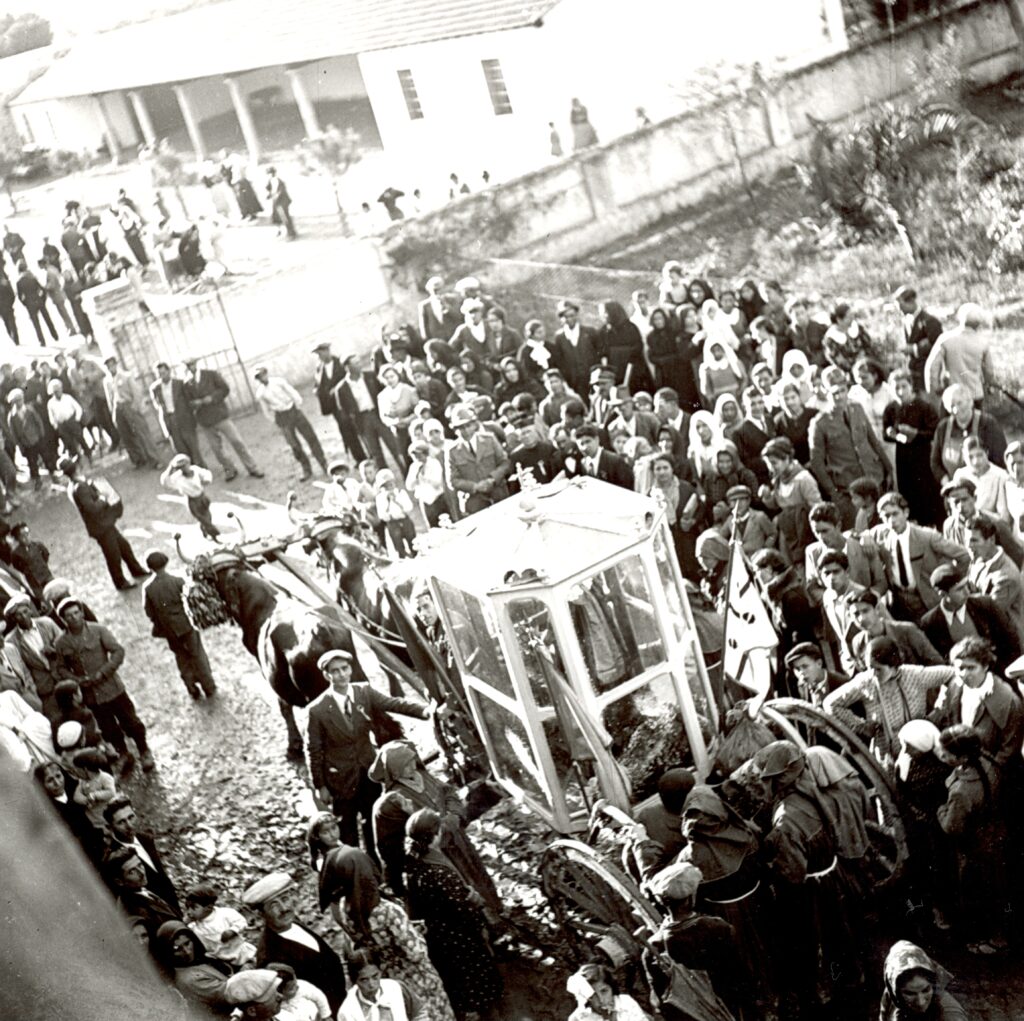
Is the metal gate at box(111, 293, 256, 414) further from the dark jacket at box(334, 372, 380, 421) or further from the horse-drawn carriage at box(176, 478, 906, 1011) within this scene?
the horse-drawn carriage at box(176, 478, 906, 1011)

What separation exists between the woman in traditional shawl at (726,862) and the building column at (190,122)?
734 inches

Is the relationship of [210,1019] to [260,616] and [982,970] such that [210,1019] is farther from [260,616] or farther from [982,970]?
[260,616]

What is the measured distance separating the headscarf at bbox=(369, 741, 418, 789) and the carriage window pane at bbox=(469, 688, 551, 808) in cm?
83

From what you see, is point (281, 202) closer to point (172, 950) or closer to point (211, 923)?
point (211, 923)

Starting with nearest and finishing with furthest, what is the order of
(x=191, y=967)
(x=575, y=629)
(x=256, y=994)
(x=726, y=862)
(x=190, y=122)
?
(x=256, y=994) → (x=726, y=862) → (x=191, y=967) → (x=575, y=629) → (x=190, y=122)

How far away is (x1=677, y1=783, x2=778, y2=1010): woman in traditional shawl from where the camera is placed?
602cm

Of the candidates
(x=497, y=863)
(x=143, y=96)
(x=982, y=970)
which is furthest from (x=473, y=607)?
(x=143, y=96)

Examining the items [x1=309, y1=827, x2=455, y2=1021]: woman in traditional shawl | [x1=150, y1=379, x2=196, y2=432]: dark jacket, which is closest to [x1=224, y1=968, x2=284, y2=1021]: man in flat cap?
[x1=309, y1=827, x2=455, y2=1021]: woman in traditional shawl

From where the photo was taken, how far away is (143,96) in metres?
22.5

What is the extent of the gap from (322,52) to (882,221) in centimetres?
815

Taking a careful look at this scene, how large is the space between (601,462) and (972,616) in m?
3.44

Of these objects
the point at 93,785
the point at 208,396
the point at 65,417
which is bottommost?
the point at 93,785

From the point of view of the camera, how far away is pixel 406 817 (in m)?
7.06

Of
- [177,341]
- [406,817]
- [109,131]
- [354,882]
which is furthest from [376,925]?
[109,131]
